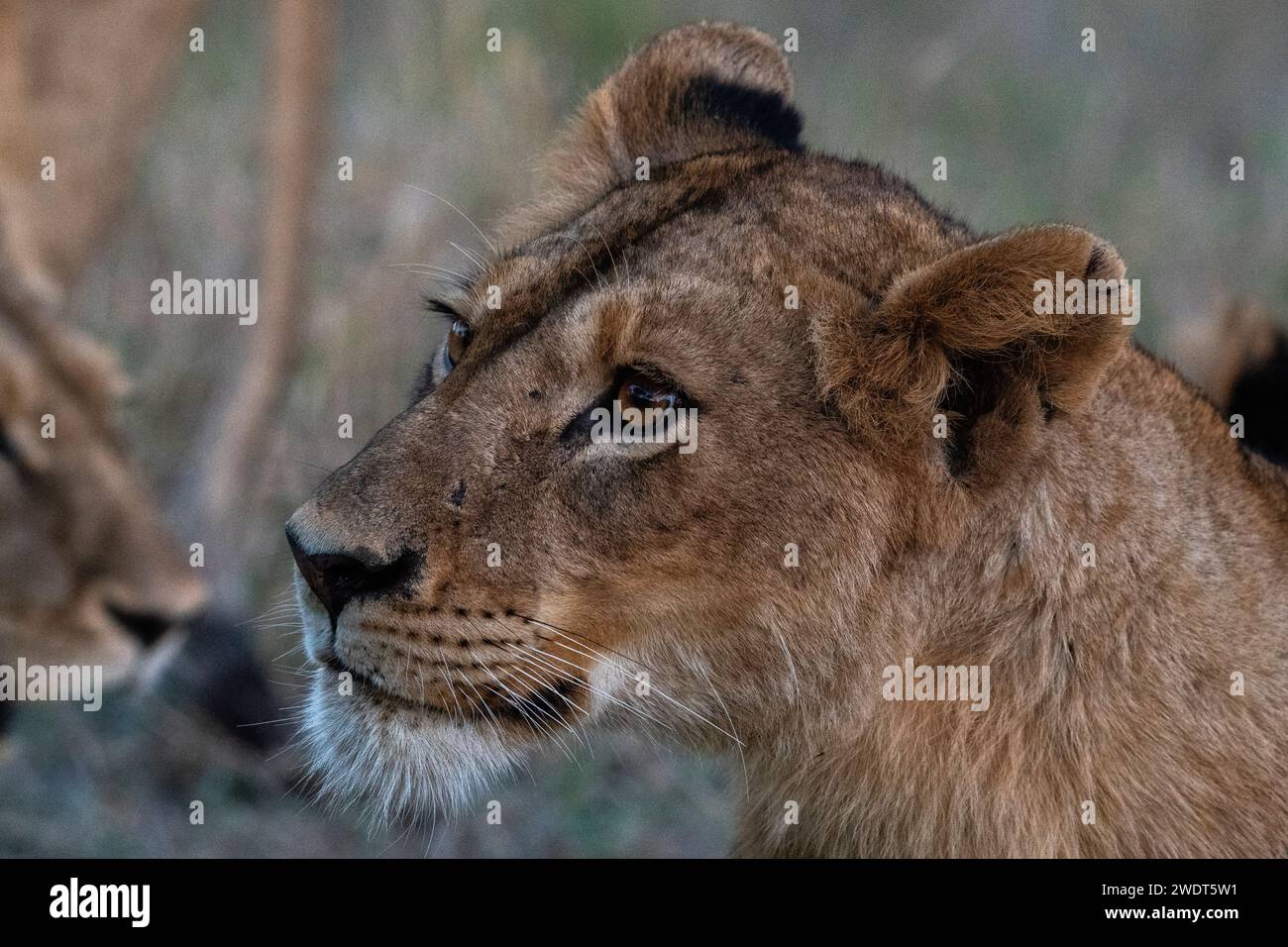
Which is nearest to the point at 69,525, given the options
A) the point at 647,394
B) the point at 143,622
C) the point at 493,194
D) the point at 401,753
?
the point at 143,622

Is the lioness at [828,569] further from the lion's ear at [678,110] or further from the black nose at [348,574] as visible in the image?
the lion's ear at [678,110]

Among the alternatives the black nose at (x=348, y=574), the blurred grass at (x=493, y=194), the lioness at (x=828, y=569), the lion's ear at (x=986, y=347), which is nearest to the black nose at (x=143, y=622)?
the blurred grass at (x=493, y=194)

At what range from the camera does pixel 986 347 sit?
2.64m

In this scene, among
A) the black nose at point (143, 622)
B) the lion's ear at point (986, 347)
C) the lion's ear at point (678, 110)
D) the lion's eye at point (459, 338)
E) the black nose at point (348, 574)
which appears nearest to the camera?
the lion's ear at point (986, 347)

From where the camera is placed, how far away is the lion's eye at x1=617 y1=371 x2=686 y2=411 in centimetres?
276

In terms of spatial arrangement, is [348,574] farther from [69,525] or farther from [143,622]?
[69,525]

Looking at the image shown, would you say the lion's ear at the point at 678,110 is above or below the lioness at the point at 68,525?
above

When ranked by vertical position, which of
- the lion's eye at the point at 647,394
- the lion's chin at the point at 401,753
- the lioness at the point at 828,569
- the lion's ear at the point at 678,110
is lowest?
the lion's chin at the point at 401,753

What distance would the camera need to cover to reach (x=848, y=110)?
944 centimetres

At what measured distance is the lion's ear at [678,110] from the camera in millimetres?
3533

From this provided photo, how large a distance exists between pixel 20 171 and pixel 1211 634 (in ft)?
16.1

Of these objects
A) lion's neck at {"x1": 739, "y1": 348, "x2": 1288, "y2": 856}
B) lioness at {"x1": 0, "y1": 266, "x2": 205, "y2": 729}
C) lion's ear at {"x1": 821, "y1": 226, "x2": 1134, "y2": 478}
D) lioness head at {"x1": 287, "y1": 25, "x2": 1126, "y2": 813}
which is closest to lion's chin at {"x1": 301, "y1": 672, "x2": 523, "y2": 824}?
lioness head at {"x1": 287, "y1": 25, "x2": 1126, "y2": 813}

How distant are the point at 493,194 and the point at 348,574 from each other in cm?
497
